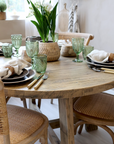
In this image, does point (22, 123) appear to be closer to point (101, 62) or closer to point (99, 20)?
point (101, 62)

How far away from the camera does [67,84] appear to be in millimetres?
1006

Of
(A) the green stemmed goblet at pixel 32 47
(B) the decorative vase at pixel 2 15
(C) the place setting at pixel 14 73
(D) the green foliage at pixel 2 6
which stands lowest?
(C) the place setting at pixel 14 73

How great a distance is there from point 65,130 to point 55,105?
1300 mm

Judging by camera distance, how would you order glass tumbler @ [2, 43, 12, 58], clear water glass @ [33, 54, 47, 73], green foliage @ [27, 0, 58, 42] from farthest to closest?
glass tumbler @ [2, 43, 12, 58], green foliage @ [27, 0, 58, 42], clear water glass @ [33, 54, 47, 73]

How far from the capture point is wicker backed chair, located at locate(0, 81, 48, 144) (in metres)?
0.88

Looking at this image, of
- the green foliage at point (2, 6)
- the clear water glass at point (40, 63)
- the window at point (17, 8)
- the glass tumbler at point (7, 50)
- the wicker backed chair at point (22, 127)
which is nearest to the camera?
the wicker backed chair at point (22, 127)

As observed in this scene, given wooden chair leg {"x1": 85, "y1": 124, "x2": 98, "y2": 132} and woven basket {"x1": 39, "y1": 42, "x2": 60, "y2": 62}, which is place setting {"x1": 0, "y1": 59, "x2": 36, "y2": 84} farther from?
wooden chair leg {"x1": 85, "y1": 124, "x2": 98, "y2": 132}

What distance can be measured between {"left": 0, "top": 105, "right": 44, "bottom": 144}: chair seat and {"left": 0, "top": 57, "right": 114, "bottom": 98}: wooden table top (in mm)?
229

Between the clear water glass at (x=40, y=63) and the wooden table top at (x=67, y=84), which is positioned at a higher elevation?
the clear water glass at (x=40, y=63)

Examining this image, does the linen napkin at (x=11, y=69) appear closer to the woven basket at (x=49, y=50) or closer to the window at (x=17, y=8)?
the woven basket at (x=49, y=50)

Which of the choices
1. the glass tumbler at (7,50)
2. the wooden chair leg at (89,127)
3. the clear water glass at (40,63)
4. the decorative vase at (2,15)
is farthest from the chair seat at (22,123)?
the decorative vase at (2,15)

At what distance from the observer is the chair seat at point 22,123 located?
1.02 m

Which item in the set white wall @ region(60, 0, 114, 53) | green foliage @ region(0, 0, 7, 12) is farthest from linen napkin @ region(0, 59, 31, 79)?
green foliage @ region(0, 0, 7, 12)

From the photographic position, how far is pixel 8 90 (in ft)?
3.10
